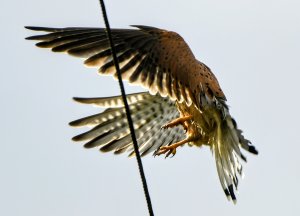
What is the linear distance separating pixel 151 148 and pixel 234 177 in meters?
1.57

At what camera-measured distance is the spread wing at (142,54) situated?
7.26 metres

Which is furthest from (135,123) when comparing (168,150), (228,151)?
(228,151)

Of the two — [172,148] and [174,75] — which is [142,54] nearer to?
[174,75]

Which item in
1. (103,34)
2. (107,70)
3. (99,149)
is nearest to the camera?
(107,70)

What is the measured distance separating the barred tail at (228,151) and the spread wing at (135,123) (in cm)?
109

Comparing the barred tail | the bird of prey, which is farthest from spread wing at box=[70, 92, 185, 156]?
the barred tail

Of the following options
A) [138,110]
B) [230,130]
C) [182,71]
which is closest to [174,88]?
[182,71]

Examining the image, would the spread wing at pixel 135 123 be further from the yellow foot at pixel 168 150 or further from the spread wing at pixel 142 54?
the spread wing at pixel 142 54

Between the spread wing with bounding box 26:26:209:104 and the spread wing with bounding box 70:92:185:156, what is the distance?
1385 mm

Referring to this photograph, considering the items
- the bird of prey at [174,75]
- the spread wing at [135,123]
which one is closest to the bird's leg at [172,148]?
the bird of prey at [174,75]

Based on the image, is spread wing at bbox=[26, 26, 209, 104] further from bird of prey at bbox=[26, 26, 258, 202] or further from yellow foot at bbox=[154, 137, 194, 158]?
yellow foot at bbox=[154, 137, 194, 158]

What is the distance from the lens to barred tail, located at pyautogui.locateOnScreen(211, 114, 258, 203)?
7.75 meters

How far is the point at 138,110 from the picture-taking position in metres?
9.47

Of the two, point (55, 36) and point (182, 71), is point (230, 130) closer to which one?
point (182, 71)
